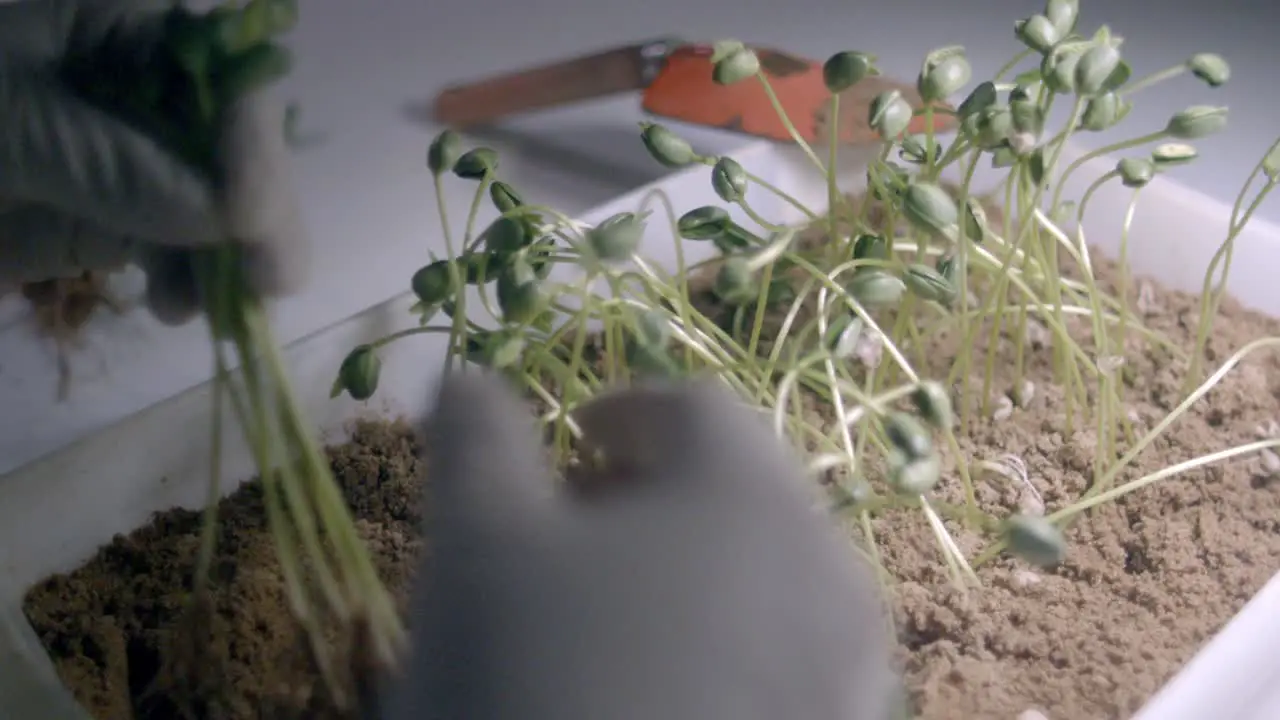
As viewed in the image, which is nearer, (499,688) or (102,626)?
(499,688)

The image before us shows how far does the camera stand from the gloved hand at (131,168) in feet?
1.00

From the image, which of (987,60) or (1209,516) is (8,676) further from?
(987,60)

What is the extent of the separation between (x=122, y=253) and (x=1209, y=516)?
0.56 m

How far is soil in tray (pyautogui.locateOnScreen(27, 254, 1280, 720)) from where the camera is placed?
0.40m

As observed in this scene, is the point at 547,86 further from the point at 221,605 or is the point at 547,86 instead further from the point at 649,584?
the point at 649,584

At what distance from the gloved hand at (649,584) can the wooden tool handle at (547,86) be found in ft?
1.66

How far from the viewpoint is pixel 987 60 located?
1.02 meters

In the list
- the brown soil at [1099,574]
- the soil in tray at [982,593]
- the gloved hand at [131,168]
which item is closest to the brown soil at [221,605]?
the soil in tray at [982,593]

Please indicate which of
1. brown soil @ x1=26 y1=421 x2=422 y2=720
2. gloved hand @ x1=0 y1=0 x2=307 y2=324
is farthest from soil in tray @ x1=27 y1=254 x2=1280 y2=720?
gloved hand @ x1=0 y1=0 x2=307 y2=324

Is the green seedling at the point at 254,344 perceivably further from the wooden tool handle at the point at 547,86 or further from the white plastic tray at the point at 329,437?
the wooden tool handle at the point at 547,86

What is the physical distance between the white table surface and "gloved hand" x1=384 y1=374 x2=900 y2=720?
0.43 feet

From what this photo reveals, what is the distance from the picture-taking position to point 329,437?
0.46m

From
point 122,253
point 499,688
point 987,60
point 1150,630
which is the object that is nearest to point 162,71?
point 122,253

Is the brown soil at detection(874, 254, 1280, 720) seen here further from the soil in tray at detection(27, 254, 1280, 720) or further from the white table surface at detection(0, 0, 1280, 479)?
the white table surface at detection(0, 0, 1280, 479)
